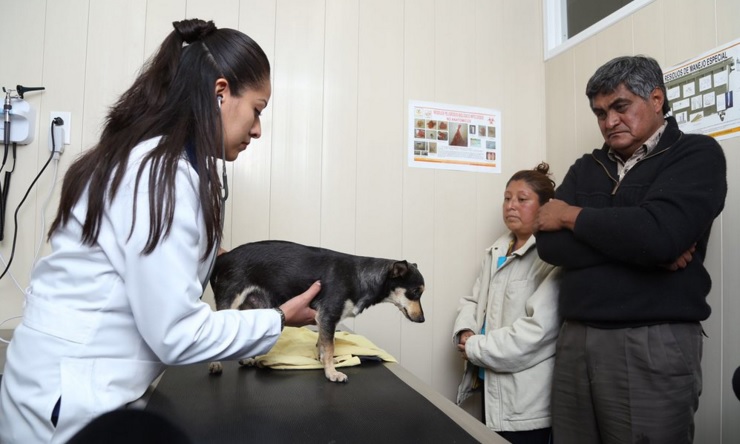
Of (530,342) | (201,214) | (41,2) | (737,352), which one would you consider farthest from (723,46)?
(41,2)

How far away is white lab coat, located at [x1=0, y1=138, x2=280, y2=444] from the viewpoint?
757mm

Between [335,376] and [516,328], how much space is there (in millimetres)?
794

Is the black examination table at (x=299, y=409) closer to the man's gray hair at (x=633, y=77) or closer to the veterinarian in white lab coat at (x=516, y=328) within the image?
the veterinarian in white lab coat at (x=516, y=328)

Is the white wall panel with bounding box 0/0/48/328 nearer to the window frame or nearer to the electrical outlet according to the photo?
the electrical outlet

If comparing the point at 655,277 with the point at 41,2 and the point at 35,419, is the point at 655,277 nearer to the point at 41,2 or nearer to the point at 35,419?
the point at 35,419

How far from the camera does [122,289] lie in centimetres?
80

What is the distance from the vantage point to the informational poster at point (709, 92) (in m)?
1.65

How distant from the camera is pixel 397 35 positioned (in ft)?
8.00

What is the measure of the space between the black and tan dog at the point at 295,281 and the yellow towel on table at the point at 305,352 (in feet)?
0.20

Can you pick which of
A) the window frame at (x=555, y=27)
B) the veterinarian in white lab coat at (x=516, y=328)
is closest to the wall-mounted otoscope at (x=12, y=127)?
the veterinarian in white lab coat at (x=516, y=328)

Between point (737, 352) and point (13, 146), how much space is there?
2.77m

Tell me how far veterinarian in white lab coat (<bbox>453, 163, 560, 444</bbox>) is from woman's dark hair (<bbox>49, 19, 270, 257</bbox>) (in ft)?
4.19

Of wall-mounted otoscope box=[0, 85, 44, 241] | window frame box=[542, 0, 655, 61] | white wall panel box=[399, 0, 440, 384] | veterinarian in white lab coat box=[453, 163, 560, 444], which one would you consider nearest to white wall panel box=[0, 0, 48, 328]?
wall-mounted otoscope box=[0, 85, 44, 241]

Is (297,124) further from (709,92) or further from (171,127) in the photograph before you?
(709,92)
